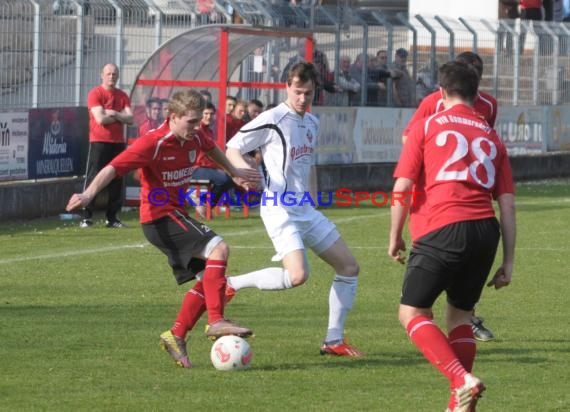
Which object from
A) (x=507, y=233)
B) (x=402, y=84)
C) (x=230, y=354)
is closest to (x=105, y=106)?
(x=402, y=84)

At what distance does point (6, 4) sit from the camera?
18438 millimetres

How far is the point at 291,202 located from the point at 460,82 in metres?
2.41

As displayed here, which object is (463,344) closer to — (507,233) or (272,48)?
(507,233)

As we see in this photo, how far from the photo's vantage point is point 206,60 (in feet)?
71.3

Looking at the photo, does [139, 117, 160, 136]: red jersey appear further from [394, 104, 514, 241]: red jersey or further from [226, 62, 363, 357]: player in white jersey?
[394, 104, 514, 241]: red jersey

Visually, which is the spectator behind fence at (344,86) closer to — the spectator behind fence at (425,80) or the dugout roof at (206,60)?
the spectator behind fence at (425,80)

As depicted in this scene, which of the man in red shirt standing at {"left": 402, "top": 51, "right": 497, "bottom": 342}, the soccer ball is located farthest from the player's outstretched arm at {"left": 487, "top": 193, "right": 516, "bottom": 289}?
the soccer ball

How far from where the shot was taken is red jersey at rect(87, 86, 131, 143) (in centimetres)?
1880

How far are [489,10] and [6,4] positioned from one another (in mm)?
25113

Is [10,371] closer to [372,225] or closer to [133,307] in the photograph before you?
[133,307]

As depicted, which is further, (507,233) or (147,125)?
(147,125)

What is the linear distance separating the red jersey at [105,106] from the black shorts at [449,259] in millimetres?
11848

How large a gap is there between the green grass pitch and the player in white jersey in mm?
472

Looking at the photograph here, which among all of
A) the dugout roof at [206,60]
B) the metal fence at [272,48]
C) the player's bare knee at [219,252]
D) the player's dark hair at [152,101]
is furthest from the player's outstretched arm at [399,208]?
the player's dark hair at [152,101]
